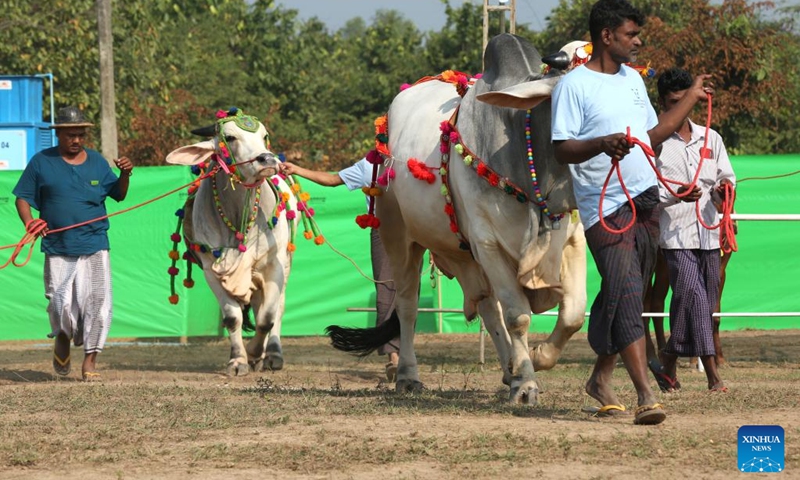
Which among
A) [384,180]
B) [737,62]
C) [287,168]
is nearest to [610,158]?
[384,180]

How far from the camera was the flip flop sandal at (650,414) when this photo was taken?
18.8 ft

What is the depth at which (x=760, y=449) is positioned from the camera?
16.3 ft

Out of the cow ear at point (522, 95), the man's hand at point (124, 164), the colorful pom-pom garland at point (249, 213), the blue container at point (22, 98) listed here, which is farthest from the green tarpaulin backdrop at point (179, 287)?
the cow ear at point (522, 95)

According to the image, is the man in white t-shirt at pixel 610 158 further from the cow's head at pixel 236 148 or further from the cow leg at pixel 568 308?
the cow's head at pixel 236 148

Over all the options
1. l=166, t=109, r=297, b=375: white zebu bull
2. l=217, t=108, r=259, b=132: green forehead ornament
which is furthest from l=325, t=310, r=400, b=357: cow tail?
l=217, t=108, r=259, b=132: green forehead ornament

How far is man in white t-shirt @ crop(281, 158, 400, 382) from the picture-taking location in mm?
8844

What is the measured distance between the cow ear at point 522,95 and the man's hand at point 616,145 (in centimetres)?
87

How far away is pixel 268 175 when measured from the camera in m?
9.44

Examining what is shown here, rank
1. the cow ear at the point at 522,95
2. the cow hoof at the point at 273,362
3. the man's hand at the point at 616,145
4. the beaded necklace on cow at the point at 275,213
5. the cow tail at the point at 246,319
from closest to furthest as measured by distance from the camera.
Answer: the man's hand at the point at 616,145
the cow ear at the point at 522,95
the beaded necklace on cow at the point at 275,213
the cow hoof at the point at 273,362
the cow tail at the point at 246,319

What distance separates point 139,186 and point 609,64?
8.56m

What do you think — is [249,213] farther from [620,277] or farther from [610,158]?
[620,277]

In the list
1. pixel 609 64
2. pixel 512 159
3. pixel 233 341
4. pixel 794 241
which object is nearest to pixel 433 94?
pixel 512 159

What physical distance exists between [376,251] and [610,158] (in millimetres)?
4884

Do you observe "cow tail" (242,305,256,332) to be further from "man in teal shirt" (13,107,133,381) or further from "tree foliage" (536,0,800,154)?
"tree foliage" (536,0,800,154)
